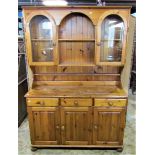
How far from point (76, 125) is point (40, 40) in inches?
47.4

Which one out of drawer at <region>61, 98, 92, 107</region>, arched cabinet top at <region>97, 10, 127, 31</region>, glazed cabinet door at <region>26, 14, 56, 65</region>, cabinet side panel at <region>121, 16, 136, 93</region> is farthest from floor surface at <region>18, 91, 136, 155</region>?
arched cabinet top at <region>97, 10, 127, 31</region>

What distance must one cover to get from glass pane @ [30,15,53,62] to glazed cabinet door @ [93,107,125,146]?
0.97 m

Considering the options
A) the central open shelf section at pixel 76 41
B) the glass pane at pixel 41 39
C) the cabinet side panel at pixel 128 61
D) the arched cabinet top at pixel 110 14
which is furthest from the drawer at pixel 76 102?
the arched cabinet top at pixel 110 14

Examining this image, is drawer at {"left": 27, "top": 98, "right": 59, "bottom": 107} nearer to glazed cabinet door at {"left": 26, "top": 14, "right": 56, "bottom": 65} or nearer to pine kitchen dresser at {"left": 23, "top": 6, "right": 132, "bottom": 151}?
pine kitchen dresser at {"left": 23, "top": 6, "right": 132, "bottom": 151}

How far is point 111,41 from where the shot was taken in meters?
2.22

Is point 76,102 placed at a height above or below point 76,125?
above

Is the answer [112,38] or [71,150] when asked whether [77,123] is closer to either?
[71,150]

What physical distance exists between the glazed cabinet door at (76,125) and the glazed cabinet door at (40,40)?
2.24 ft

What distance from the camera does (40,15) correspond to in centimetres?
208

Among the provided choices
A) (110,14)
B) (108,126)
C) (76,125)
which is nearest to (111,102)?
(108,126)

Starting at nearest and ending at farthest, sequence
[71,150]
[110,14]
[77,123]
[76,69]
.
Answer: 1. [110,14]
2. [77,123]
3. [71,150]
4. [76,69]

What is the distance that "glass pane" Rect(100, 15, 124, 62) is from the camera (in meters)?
2.15
